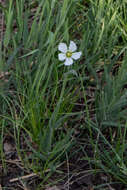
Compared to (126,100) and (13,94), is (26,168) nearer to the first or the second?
(13,94)

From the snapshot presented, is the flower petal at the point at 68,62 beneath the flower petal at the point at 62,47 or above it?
beneath

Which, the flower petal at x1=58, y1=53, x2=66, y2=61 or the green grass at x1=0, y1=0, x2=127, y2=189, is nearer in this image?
the green grass at x1=0, y1=0, x2=127, y2=189

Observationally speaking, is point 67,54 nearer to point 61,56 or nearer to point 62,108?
point 61,56

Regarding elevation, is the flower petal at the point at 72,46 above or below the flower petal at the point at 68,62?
above

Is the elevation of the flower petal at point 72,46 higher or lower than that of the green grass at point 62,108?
higher

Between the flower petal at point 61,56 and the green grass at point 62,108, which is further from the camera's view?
the flower petal at point 61,56

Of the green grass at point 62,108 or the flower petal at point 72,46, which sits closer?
the green grass at point 62,108

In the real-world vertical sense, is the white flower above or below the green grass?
above

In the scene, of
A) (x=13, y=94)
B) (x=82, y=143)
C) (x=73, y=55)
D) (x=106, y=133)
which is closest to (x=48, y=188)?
(x=82, y=143)

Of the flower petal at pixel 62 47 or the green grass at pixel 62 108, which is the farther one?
the flower petal at pixel 62 47

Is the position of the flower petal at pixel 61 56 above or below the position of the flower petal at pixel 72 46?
below

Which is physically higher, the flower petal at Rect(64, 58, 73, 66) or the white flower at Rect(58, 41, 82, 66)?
the white flower at Rect(58, 41, 82, 66)
